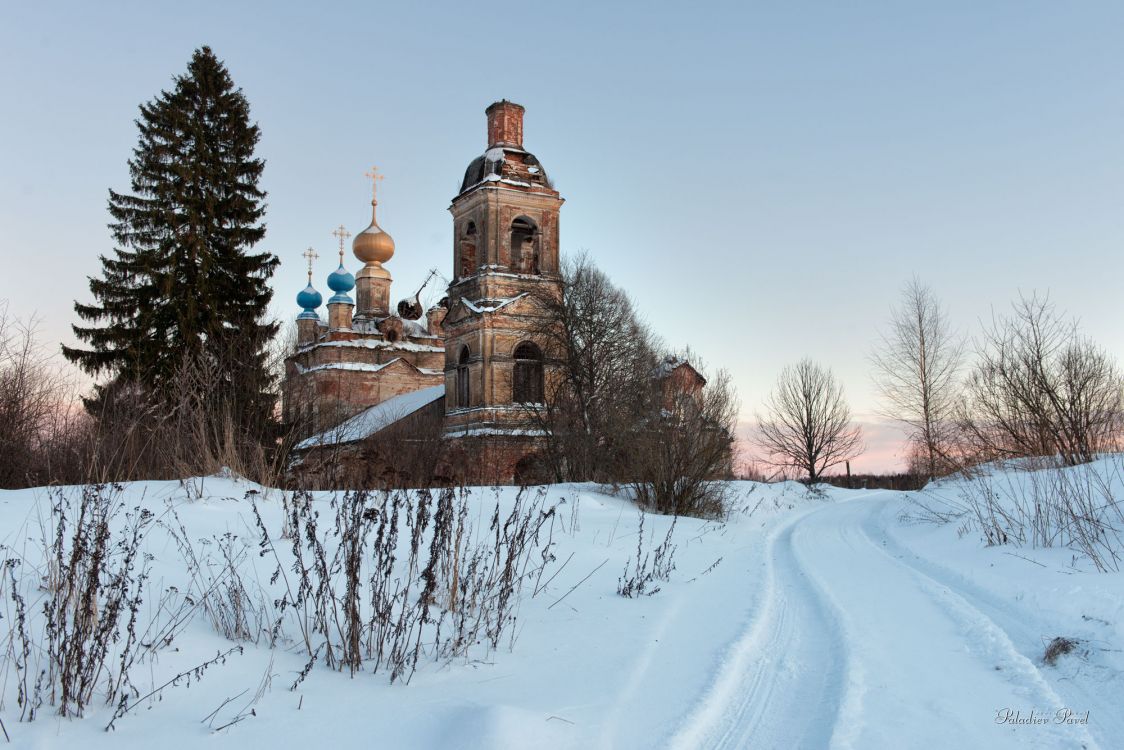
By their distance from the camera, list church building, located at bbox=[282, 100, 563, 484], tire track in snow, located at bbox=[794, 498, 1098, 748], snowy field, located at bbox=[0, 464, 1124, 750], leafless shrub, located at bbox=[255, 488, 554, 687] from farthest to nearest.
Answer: church building, located at bbox=[282, 100, 563, 484] → leafless shrub, located at bbox=[255, 488, 554, 687] → tire track in snow, located at bbox=[794, 498, 1098, 748] → snowy field, located at bbox=[0, 464, 1124, 750]

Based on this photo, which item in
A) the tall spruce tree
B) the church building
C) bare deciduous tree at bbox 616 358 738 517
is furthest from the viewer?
the church building

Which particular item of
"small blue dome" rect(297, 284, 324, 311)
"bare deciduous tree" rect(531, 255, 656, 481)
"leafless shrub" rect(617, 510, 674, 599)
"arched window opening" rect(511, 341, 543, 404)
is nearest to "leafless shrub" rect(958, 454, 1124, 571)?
"leafless shrub" rect(617, 510, 674, 599)

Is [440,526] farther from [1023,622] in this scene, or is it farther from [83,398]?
[83,398]

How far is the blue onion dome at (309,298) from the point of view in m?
55.2

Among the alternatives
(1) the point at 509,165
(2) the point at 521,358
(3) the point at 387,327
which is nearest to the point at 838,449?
(2) the point at 521,358

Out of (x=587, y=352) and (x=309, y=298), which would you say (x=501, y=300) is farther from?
(x=309, y=298)

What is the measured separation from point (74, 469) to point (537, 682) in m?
10.2

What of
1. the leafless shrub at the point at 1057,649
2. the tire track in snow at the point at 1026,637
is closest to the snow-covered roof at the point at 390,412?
the tire track in snow at the point at 1026,637

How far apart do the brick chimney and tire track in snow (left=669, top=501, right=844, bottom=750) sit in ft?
103

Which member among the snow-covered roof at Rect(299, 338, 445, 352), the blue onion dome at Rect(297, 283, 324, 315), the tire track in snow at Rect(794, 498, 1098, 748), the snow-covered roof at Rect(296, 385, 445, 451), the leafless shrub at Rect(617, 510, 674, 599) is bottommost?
the tire track in snow at Rect(794, 498, 1098, 748)

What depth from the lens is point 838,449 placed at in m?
44.8

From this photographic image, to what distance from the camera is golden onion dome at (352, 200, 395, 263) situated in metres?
51.7

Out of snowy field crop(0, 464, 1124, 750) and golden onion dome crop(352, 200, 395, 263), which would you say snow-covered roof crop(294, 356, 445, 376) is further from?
snowy field crop(0, 464, 1124, 750)

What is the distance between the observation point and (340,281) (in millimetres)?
51125
